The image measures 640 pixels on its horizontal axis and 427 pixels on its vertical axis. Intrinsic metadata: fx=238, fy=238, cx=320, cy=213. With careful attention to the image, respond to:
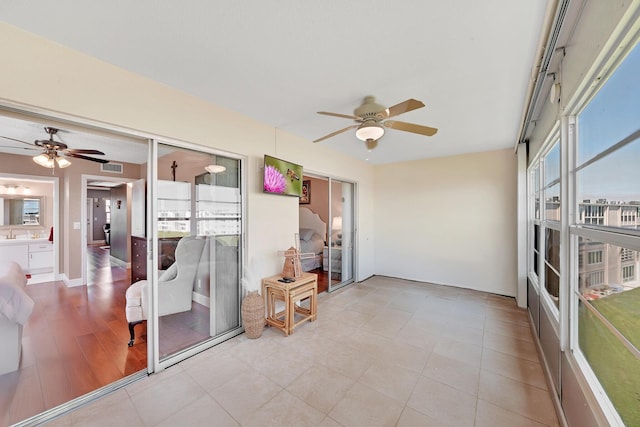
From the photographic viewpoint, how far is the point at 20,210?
5387 millimetres

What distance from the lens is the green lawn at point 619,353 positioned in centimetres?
96

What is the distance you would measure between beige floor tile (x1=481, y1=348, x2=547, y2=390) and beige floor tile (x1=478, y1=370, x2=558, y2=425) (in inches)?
3.0

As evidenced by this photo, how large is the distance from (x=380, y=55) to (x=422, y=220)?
148 inches

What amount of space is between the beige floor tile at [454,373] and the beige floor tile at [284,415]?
106 cm

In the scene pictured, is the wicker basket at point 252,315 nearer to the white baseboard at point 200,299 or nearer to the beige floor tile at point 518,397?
the white baseboard at point 200,299

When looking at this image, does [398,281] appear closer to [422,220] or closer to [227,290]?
[422,220]

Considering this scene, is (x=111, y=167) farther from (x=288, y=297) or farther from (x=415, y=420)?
(x=415, y=420)

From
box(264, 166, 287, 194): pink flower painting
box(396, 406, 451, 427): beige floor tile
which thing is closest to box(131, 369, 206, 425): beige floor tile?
box(396, 406, 451, 427): beige floor tile

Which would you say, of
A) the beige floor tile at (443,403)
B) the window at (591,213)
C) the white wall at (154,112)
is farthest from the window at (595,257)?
the white wall at (154,112)

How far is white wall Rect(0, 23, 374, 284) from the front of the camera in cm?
152

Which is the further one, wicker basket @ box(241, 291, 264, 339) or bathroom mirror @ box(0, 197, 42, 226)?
bathroom mirror @ box(0, 197, 42, 226)

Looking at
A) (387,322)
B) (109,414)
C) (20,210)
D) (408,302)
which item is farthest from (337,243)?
(20,210)

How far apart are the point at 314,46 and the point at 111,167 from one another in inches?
215

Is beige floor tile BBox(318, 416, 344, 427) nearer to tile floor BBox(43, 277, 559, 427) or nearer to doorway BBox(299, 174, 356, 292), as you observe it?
tile floor BBox(43, 277, 559, 427)
